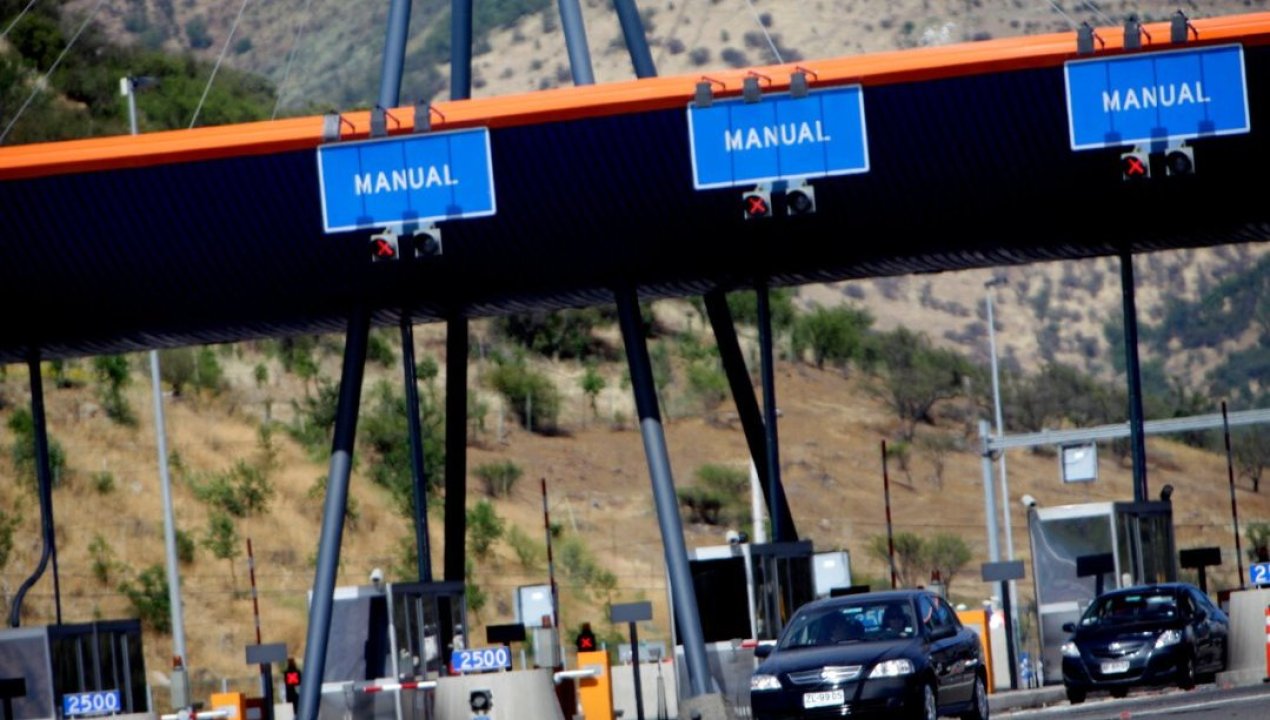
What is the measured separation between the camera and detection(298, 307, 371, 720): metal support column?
2730 cm

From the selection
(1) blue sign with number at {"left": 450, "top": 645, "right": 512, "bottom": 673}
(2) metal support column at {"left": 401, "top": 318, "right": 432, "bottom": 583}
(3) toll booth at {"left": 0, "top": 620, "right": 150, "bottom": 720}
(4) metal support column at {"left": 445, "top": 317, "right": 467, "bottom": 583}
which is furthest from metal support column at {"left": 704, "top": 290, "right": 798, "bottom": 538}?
(3) toll booth at {"left": 0, "top": 620, "right": 150, "bottom": 720}

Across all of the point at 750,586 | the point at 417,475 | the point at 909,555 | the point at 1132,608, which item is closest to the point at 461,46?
the point at 417,475

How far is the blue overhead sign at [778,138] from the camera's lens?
25.1 m

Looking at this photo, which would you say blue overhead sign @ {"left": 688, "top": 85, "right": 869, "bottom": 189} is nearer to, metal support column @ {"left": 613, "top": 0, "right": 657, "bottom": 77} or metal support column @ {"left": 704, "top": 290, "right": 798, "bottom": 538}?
metal support column @ {"left": 613, "top": 0, "right": 657, "bottom": 77}

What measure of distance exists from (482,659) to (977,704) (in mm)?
5492

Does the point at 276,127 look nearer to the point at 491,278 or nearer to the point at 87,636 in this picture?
the point at 491,278

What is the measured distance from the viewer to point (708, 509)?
222 feet

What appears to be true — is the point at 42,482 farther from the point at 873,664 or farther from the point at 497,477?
the point at 497,477

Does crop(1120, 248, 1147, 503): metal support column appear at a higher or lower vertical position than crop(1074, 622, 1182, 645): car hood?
higher

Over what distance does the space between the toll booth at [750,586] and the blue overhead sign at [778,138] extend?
20.7 ft

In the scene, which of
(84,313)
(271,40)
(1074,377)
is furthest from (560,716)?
(271,40)

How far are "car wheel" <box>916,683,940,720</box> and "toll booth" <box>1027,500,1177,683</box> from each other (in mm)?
12634

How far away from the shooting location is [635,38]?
29.7 meters

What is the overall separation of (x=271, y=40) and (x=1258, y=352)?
2373 inches
